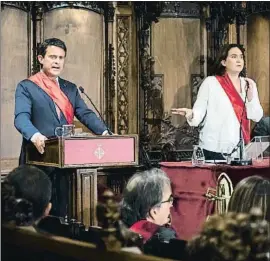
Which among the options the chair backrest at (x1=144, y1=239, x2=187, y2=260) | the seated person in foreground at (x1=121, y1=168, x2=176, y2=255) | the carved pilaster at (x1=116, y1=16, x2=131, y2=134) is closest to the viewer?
the chair backrest at (x1=144, y1=239, x2=187, y2=260)

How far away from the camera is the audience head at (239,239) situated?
1170 millimetres

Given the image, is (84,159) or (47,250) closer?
(47,250)

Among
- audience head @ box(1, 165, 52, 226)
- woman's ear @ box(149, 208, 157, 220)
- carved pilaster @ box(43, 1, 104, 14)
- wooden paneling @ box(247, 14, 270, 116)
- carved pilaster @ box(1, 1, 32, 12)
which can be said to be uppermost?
carved pilaster @ box(43, 1, 104, 14)

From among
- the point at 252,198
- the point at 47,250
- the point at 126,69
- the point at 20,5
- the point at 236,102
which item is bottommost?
the point at 47,250

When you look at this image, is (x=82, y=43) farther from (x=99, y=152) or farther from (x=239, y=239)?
(x=239, y=239)

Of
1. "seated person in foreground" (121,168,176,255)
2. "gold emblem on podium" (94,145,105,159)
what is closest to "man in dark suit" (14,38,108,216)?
"gold emblem on podium" (94,145,105,159)

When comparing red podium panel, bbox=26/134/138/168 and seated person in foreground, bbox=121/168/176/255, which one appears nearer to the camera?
seated person in foreground, bbox=121/168/176/255

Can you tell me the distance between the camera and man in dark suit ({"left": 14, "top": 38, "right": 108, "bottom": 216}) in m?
1.88

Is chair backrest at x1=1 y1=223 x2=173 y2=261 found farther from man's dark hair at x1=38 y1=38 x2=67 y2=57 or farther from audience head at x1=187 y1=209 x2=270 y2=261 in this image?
man's dark hair at x1=38 y1=38 x2=67 y2=57

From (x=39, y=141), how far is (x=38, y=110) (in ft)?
0.34

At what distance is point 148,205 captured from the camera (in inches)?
66.6

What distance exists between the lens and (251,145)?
1.90m

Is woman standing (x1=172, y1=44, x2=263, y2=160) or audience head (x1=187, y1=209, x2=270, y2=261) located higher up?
woman standing (x1=172, y1=44, x2=263, y2=160)

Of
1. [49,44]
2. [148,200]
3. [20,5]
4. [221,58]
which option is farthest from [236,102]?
[20,5]
